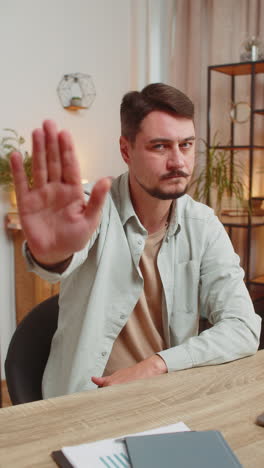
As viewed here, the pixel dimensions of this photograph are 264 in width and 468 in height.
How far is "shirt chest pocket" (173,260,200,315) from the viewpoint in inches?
65.7

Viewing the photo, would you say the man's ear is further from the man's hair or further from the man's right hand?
the man's right hand

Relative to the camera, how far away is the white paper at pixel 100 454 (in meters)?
0.81

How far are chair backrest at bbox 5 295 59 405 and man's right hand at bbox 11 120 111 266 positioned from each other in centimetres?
50

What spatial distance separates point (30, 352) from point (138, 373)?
1.24 feet

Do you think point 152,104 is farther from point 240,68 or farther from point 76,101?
point 240,68

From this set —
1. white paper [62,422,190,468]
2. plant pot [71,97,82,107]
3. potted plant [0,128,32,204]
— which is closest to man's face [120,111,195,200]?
white paper [62,422,190,468]

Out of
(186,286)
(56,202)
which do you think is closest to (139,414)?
(56,202)

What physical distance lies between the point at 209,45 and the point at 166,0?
469mm

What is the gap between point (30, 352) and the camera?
1.54m

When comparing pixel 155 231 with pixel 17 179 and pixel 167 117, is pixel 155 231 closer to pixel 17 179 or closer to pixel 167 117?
pixel 167 117

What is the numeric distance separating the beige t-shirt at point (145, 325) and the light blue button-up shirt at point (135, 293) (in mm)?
32

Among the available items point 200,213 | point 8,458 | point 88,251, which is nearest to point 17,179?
point 8,458

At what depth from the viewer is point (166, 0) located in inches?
160

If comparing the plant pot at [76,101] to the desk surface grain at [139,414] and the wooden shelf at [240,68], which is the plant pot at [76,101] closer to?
the wooden shelf at [240,68]
